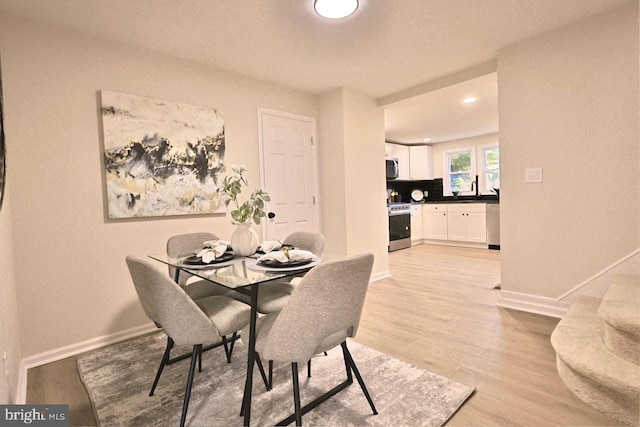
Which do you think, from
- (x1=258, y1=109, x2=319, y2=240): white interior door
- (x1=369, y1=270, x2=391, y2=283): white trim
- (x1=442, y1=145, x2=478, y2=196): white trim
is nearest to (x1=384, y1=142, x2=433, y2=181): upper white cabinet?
(x1=442, y1=145, x2=478, y2=196): white trim

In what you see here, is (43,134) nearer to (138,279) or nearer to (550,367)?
(138,279)

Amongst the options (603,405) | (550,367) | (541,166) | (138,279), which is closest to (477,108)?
(541,166)

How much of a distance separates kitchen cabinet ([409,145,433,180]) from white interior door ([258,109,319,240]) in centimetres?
393

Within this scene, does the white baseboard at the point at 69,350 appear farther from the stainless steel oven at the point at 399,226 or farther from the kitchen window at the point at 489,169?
the kitchen window at the point at 489,169

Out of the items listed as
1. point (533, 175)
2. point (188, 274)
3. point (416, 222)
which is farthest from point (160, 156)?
point (416, 222)

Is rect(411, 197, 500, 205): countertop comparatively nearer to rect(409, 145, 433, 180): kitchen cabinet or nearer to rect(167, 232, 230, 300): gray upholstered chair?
rect(409, 145, 433, 180): kitchen cabinet

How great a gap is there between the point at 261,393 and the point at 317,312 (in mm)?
802

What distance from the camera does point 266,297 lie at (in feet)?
6.55

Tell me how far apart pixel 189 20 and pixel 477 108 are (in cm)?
383

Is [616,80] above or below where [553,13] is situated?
below

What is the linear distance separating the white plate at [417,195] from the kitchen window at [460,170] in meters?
0.54

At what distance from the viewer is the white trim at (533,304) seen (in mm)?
2608

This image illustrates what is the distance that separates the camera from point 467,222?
6.16 m

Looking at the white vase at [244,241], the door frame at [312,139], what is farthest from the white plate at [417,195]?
the white vase at [244,241]
